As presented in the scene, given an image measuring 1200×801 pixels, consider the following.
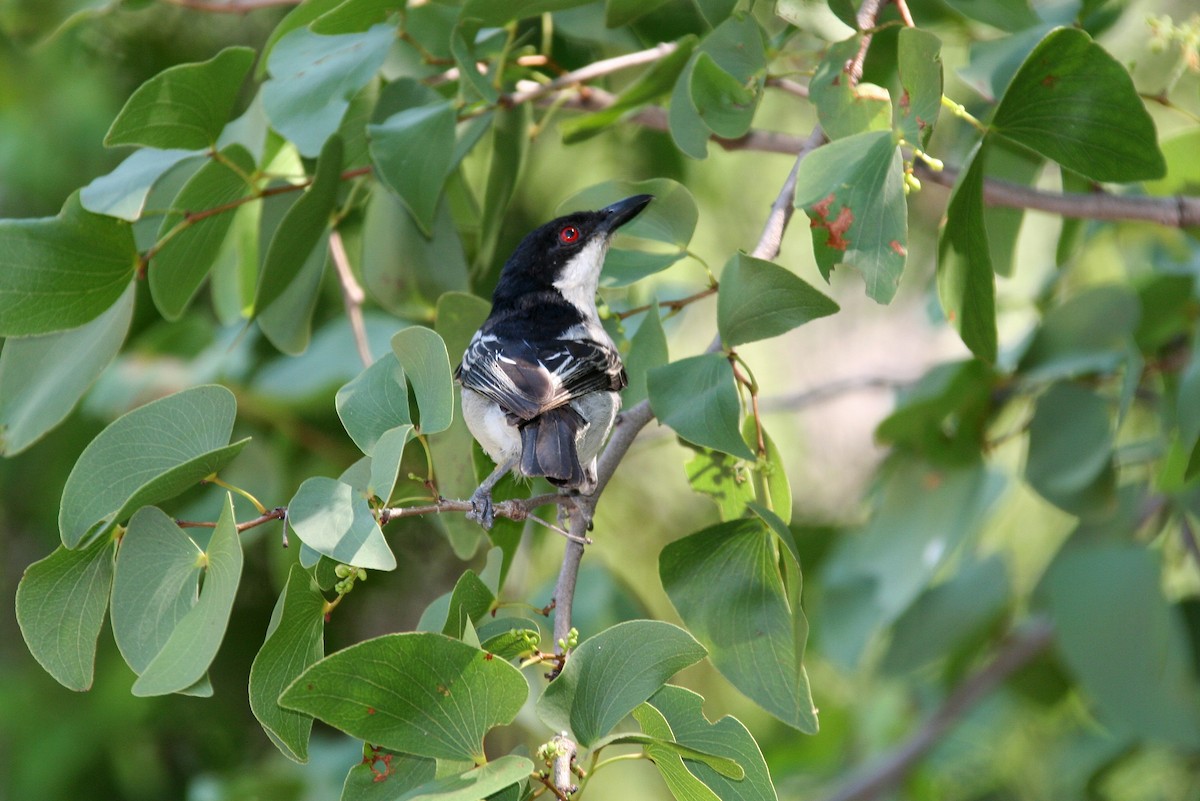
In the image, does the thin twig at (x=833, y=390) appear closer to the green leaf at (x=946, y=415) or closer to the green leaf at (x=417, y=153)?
the green leaf at (x=946, y=415)

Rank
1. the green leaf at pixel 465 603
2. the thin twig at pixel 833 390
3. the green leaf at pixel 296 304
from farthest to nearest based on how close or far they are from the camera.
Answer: the thin twig at pixel 833 390 < the green leaf at pixel 296 304 < the green leaf at pixel 465 603

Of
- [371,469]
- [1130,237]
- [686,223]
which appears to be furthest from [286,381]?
[1130,237]

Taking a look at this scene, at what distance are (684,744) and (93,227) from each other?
1373 mm

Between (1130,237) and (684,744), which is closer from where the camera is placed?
(684,744)

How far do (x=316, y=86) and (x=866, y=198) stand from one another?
1.04 m

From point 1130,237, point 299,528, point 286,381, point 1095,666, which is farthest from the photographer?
point 1130,237

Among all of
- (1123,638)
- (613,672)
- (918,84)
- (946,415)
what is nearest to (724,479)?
(613,672)

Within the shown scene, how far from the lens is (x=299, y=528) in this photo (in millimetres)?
1500

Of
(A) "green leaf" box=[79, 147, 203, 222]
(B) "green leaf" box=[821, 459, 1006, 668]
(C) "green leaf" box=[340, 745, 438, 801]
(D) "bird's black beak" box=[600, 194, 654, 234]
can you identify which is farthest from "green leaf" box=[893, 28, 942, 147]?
(B) "green leaf" box=[821, 459, 1006, 668]

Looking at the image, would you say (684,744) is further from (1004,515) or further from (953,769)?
(1004,515)

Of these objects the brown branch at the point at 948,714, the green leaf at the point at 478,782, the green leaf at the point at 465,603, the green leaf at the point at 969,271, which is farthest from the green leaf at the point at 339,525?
the brown branch at the point at 948,714

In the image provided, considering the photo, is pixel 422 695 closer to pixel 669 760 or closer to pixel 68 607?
pixel 669 760

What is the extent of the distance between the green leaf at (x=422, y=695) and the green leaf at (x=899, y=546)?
6.22 ft

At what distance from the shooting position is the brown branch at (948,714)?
13.0 feet
